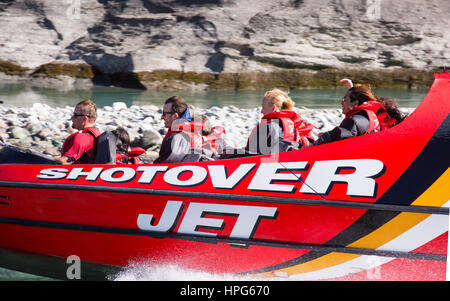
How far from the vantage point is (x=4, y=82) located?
22.5 meters

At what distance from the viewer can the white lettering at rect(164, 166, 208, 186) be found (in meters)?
3.79

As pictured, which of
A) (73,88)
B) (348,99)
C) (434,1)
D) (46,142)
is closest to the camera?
(348,99)

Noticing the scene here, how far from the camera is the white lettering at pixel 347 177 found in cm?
347

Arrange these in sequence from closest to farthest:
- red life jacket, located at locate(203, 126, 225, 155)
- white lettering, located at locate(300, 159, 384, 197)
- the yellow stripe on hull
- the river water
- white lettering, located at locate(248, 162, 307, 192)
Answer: the yellow stripe on hull < white lettering, located at locate(300, 159, 384, 197) < white lettering, located at locate(248, 162, 307, 192) < red life jacket, located at locate(203, 126, 225, 155) < the river water

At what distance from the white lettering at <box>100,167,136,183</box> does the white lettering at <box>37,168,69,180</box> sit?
35 cm

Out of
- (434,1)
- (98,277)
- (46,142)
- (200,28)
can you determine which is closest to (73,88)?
(200,28)

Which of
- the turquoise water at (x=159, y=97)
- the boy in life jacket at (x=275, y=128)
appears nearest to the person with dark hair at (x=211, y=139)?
the boy in life jacket at (x=275, y=128)

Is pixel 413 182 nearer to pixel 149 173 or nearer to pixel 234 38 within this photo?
pixel 149 173

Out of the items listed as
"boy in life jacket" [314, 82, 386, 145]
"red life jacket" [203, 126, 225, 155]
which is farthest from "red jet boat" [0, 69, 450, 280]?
"red life jacket" [203, 126, 225, 155]

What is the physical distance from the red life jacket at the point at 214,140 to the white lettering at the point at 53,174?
1315mm

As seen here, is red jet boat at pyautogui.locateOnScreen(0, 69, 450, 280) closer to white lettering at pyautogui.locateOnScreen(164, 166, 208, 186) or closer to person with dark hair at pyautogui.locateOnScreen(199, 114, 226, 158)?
white lettering at pyautogui.locateOnScreen(164, 166, 208, 186)

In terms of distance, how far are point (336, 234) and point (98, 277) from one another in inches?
80.5

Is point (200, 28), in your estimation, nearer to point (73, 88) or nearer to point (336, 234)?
point (73, 88)

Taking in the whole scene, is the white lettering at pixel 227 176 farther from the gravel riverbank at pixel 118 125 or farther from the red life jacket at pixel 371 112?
the gravel riverbank at pixel 118 125
